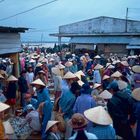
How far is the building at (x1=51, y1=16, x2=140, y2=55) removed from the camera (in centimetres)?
3659

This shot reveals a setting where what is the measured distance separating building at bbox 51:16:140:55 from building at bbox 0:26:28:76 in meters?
17.9

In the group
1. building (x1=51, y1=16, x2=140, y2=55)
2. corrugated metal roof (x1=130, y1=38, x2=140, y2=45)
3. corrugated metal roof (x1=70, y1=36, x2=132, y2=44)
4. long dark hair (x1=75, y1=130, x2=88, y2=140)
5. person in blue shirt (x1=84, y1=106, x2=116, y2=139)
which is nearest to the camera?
long dark hair (x1=75, y1=130, x2=88, y2=140)

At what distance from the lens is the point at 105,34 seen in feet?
127

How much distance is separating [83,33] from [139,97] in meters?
33.8

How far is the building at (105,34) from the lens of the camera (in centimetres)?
3659

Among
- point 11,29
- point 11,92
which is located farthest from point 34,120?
point 11,29

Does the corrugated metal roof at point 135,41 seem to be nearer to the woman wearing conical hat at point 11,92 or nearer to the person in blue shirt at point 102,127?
the woman wearing conical hat at point 11,92

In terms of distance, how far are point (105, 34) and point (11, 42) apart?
2290 centimetres

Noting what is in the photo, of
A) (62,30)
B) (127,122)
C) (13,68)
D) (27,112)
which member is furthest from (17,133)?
(62,30)

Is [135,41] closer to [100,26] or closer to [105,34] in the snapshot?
[105,34]

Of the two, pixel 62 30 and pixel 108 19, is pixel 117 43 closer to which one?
pixel 108 19

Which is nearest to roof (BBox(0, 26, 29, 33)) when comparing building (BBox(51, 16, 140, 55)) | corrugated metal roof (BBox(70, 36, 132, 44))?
building (BBox(51, 16, 140, 55))

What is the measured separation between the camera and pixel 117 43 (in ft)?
121

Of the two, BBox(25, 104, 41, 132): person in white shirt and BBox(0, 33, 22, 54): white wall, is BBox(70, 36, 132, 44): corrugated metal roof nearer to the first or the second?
BBox(0, 33, 22, 54): white wall
